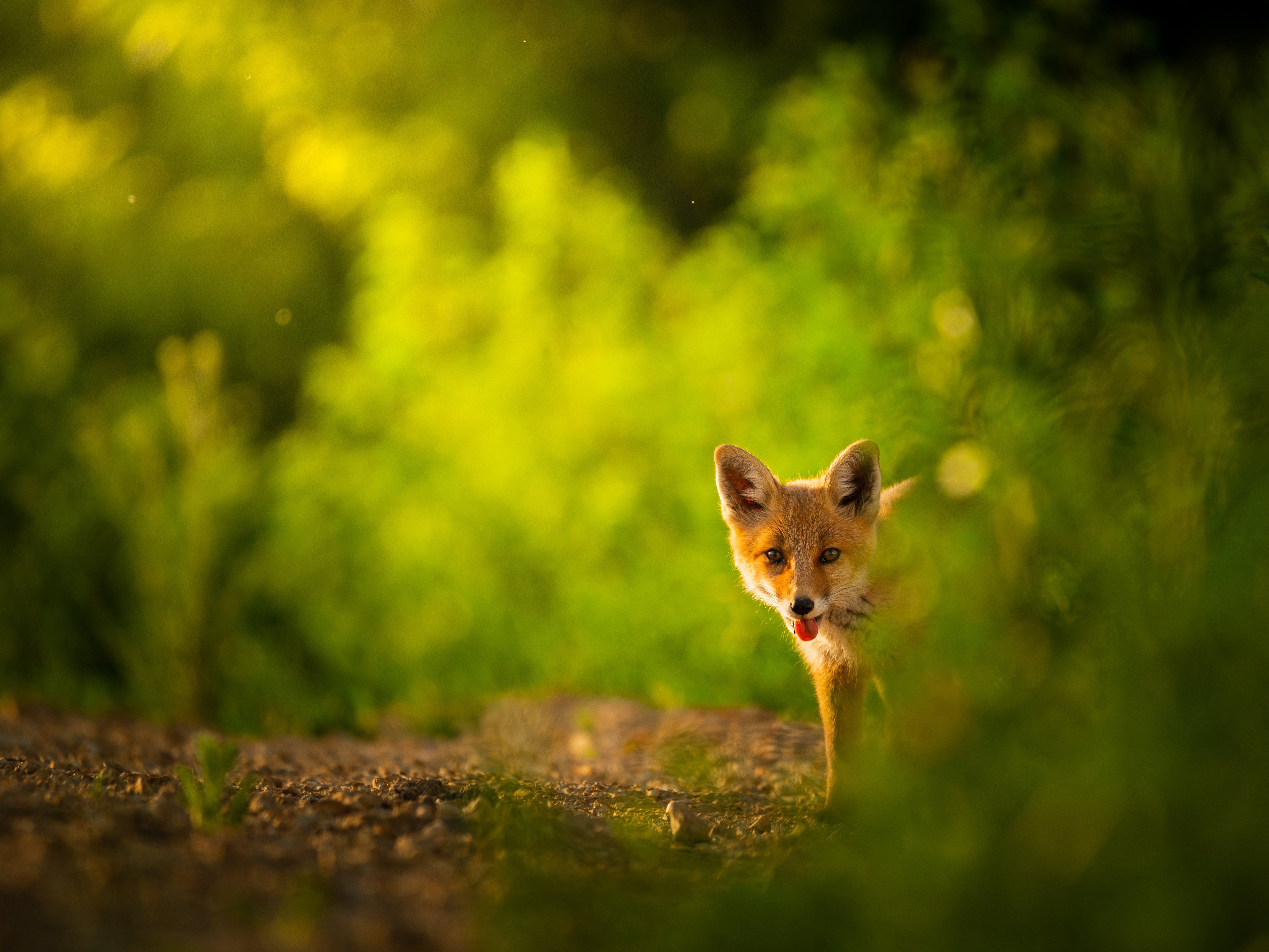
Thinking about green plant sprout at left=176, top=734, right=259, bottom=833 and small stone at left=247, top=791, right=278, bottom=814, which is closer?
green plant sprout at left=176, top=734, right=259, bottom=833

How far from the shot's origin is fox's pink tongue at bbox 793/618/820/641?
3.37m

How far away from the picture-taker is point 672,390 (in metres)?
7.25

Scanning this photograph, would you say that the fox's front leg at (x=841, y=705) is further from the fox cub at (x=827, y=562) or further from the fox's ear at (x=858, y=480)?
the fox's ear at (x=858, y=480)

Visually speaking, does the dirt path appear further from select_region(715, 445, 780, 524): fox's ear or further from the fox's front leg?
select_region(715, 445, 780, 524): fox's ear

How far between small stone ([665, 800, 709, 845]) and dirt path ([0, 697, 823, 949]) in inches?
1.7

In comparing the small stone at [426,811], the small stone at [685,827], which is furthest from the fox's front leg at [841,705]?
the small stone at [426,811]

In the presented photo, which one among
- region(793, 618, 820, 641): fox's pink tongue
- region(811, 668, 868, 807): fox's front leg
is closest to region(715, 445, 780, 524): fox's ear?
region(793, 618, 820, 641): fox's pink tongue

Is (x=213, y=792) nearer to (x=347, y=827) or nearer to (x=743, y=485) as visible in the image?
(x=347, y=827)

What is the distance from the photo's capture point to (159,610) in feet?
22.8

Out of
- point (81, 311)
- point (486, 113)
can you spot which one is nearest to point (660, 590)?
point (486, 113)

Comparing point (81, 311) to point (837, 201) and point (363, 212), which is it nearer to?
point (363, 212)

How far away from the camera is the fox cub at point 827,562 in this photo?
11.2 feet

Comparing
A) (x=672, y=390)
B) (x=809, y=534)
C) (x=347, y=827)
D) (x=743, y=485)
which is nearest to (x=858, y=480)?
(x=809, y=534)

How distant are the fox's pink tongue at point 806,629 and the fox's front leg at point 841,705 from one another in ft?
0.55
